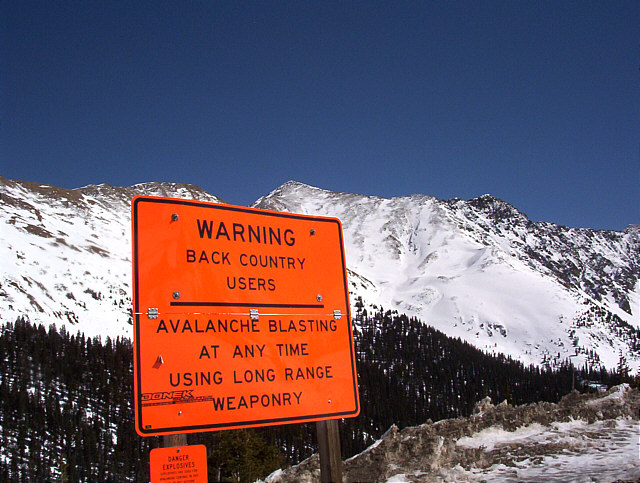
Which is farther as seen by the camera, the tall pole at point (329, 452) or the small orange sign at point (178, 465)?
the tall pole at point (329, 452)

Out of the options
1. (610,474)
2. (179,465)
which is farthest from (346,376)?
(610,474)

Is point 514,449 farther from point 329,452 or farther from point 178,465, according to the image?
point 178,465

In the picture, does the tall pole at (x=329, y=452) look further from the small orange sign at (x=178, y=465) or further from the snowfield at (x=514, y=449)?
the snowfield at (x=514, y=449)

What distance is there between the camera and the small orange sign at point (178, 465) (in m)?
4.77

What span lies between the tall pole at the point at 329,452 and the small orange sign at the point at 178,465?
125 cm

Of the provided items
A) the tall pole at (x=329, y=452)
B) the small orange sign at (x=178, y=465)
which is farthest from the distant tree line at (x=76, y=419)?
the small orange sign at (x=178, y=465)

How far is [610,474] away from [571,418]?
5.26 metres

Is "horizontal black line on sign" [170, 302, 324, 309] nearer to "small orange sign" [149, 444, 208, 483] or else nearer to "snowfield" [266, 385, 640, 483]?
"small orange sign" [149, 444, 208, 483]

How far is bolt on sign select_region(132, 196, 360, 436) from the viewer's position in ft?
16.5

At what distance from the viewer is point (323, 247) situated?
629 centimetres

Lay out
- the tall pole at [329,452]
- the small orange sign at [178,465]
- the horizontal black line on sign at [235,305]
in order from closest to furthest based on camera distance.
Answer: the small orange sign at [178,465] → the horizontal black line on sign at [235,305] → the tall pole at [329,452]

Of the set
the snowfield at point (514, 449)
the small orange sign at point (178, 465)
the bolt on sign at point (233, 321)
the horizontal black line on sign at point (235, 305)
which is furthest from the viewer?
the snowfield at point (514, 449)

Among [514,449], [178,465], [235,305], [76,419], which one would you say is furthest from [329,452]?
[76,419]

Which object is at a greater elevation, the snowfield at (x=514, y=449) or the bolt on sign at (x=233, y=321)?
the bolt on sign at (x=233, y=321)
